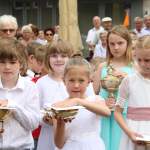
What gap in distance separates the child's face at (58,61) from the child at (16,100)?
1.00m

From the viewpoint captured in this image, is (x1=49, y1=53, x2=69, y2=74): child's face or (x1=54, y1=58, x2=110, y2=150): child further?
(x1=49, y1=53, x2=69, y2=74): child's face

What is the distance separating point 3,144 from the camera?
4012 millimetres

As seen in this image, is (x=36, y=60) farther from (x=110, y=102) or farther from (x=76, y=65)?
(x=76, y=65)

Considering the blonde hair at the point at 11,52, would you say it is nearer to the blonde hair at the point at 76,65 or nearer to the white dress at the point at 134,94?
the blonde hair at the point at 76,65

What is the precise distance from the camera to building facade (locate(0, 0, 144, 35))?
2173cm

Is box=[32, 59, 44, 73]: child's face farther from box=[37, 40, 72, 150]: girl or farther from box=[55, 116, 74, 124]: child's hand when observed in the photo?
box=[55, 116, 74, 124]: child's hand

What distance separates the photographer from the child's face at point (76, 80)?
4113 millimetres

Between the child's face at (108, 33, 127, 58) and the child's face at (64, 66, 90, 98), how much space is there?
5.29ft

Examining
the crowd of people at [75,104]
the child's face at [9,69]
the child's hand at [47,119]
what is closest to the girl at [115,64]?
the crowd of people at [75,104]

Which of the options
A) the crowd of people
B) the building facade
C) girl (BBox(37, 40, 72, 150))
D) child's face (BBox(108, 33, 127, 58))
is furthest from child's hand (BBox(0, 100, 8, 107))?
the building facade

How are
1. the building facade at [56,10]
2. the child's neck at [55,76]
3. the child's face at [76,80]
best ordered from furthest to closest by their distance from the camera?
the building facade at [56,10], the child's neck at [55,76], the child's face at [76,80]

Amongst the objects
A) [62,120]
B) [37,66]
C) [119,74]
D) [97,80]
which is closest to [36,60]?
[37,66]

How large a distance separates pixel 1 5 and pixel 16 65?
19.4m

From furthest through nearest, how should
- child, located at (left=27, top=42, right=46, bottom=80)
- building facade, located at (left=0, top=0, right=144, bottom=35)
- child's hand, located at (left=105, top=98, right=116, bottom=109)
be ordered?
building facade, located at (left=0, top=0, right=144, bottom=35) → child, located at (left=27, top=42, right=46, bottom=80) → child's hand, located at (left=105, top=98, right=116, bottom=109)
